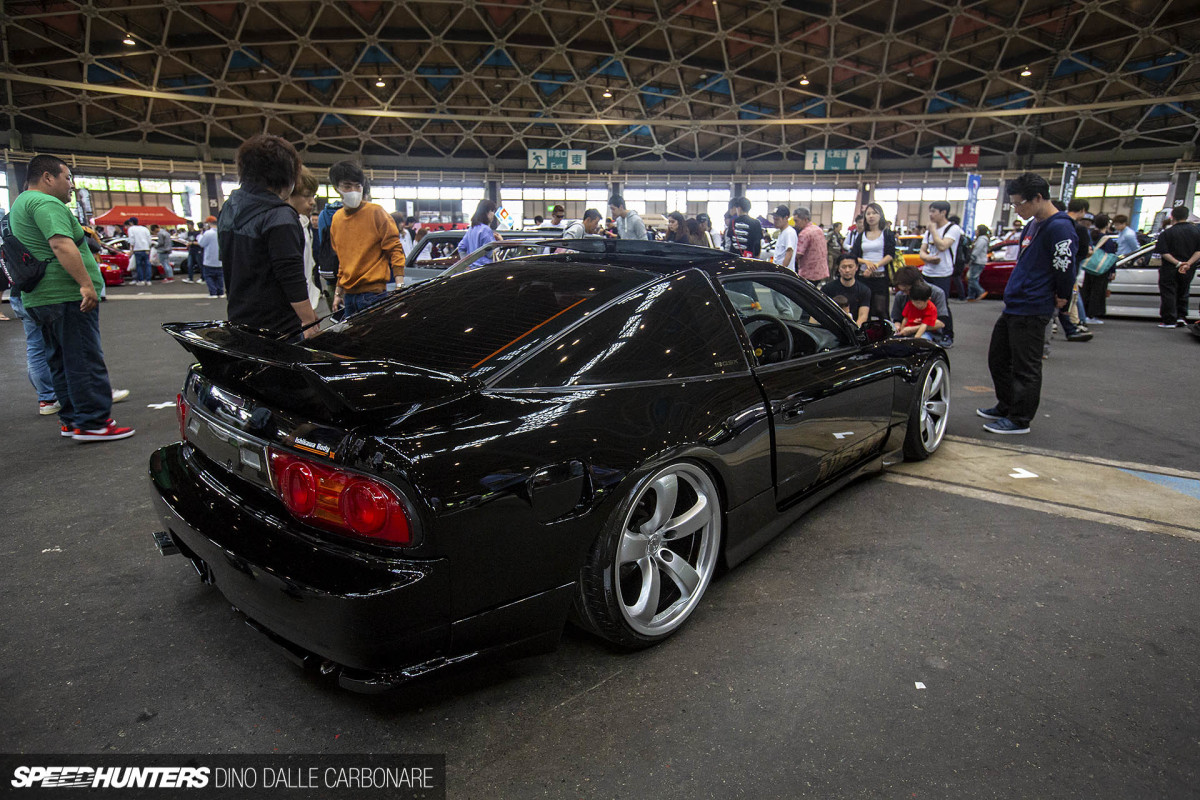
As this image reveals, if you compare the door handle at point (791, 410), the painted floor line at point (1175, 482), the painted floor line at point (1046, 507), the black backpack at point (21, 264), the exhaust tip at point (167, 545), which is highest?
the black backpack at point (21, 264)

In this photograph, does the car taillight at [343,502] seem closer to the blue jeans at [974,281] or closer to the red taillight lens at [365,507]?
the red taillight lens at [365,507]

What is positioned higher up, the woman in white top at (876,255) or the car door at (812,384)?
the woman in white top at (876,255)

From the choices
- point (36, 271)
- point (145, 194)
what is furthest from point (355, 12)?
point (36, 271)

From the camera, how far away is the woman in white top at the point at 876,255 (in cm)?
757

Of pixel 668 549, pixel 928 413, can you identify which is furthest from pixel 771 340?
pixel 928 413

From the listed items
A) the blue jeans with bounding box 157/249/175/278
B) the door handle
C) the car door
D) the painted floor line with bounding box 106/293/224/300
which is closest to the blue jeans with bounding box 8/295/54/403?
the car door

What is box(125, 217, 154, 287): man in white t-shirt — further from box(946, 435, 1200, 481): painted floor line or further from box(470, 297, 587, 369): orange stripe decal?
box(946, 435, 1200, 481): painted floor line

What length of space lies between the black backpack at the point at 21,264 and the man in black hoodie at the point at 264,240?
1.56 m

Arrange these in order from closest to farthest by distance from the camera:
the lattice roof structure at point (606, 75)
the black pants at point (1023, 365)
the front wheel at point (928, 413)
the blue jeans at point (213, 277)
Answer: the front wheel at point (928, 413) < the black pants at point (1023, 365) < the blue jeans at point (213, 277) < the lattice roof structure at point (606, 75)

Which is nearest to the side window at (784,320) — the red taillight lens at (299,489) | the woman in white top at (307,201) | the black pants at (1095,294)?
the red taillight lens at (299,489)

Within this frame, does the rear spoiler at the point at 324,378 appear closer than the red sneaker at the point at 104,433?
Yes

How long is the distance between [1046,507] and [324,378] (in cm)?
351

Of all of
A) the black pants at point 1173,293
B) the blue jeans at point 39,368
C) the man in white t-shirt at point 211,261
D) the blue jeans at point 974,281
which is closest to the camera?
the blue jeans at point 39,368

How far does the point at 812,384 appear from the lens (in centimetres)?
285
